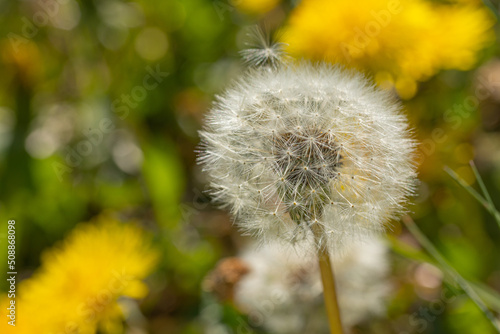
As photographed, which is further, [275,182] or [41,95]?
[41,95]

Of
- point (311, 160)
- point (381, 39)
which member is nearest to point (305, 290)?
point (311, 160)

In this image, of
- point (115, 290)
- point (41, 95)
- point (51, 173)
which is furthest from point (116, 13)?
point (115, 290)

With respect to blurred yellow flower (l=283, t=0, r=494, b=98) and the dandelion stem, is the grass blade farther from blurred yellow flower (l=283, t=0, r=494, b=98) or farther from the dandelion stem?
blurred yellow flower (l=283, t=0, r=494, b=98)

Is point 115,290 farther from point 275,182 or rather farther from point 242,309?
point 275,182

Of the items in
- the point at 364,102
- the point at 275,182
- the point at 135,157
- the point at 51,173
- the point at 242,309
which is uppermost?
the point at 364,102

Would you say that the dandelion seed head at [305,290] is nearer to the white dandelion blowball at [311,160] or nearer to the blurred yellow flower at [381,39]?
the white dandelion blowball at [311,160]

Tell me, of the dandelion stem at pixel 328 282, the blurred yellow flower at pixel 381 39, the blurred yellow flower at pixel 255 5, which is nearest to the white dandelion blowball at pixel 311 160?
the dandelion stem at pixel 328 282
